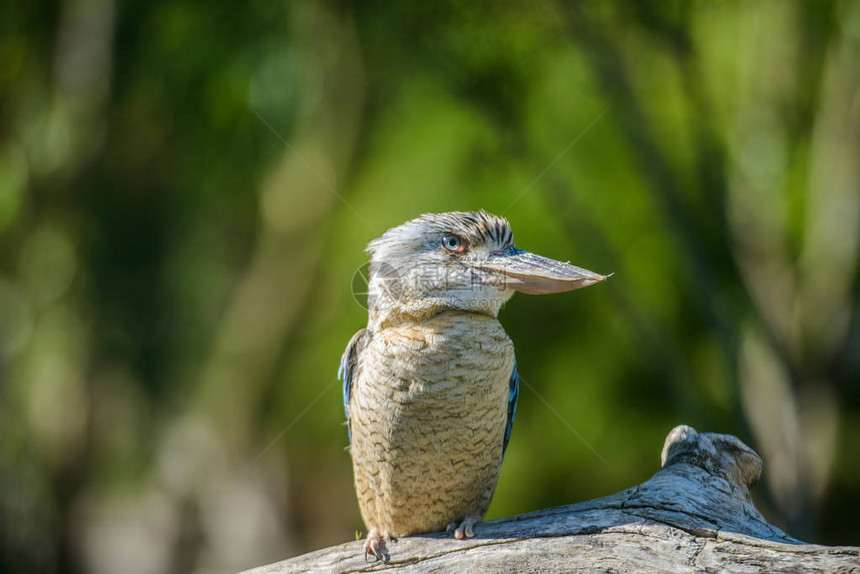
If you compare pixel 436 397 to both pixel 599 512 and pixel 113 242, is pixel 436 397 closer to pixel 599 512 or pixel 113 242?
pixel 599 512

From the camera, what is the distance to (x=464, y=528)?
2.81 meters

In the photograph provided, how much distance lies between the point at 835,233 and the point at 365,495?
4.53m

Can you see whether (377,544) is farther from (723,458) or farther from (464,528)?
(723,458)

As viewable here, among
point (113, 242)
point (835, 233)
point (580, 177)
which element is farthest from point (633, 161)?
point (113, 242)

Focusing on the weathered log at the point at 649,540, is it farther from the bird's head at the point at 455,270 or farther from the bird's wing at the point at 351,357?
the bird's head at the point at 455,270

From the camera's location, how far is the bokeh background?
5602 millimetres

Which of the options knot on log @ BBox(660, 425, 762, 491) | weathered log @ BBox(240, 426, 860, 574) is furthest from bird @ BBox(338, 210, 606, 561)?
knot on log @ BBox(660, 425, 762, 491)

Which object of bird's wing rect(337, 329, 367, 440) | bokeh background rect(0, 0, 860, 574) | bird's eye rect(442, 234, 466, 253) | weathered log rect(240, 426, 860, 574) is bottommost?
weathered log rect(240, 426, 860, 574)

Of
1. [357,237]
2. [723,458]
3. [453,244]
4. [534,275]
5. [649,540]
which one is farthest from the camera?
[357,237]

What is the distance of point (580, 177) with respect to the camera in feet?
20.9

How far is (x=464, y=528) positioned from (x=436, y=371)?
27.0 inches

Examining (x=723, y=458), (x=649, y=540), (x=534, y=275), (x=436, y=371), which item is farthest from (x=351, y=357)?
(x=723, y=458)

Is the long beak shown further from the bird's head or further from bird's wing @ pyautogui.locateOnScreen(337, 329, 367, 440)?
bird's wing @ pyautogui.locateOnScreen(337, 329, 367, 440)

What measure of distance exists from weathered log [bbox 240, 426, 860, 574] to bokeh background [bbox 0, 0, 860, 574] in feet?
7.85
